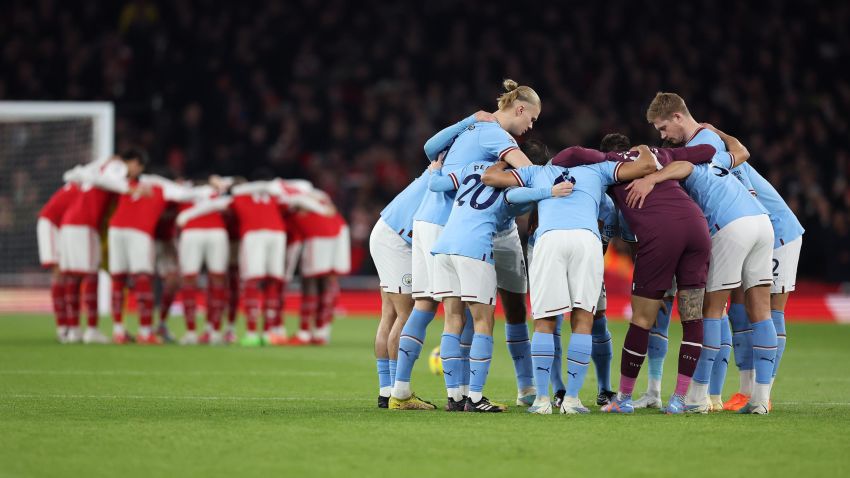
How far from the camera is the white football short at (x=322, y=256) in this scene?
17.3 m

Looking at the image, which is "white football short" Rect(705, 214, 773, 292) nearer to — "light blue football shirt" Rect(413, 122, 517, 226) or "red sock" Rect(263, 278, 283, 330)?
"light blue football shirt" Rect(413, 122, 517, 226)

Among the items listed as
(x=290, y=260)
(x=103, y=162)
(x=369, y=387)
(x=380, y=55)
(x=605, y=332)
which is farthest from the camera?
(x=380, y=55)

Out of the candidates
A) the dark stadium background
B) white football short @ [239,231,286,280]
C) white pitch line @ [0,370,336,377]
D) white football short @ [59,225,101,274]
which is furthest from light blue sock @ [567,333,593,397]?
the dark stadium background

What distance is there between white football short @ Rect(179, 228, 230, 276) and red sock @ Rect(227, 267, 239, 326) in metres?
0.74

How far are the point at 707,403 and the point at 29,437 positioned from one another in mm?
4723

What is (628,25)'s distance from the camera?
2884 centimetres

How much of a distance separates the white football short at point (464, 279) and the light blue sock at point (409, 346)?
1.07 ft

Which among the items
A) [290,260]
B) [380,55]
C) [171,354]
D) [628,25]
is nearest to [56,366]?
[171,354]

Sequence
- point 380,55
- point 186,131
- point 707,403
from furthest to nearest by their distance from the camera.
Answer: point 380,55 < point 186,131 < point 707,403

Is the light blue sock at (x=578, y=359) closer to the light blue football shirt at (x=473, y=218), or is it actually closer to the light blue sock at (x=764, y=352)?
the light blue football shirt at (x=473, y=218)

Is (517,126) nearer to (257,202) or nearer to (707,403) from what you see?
(707,403)

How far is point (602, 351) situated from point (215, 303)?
8.27 metres

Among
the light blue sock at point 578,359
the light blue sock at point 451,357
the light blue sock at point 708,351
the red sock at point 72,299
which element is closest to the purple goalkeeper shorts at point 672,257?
the light blue sock at point 708,351

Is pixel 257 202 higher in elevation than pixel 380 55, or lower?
lower
